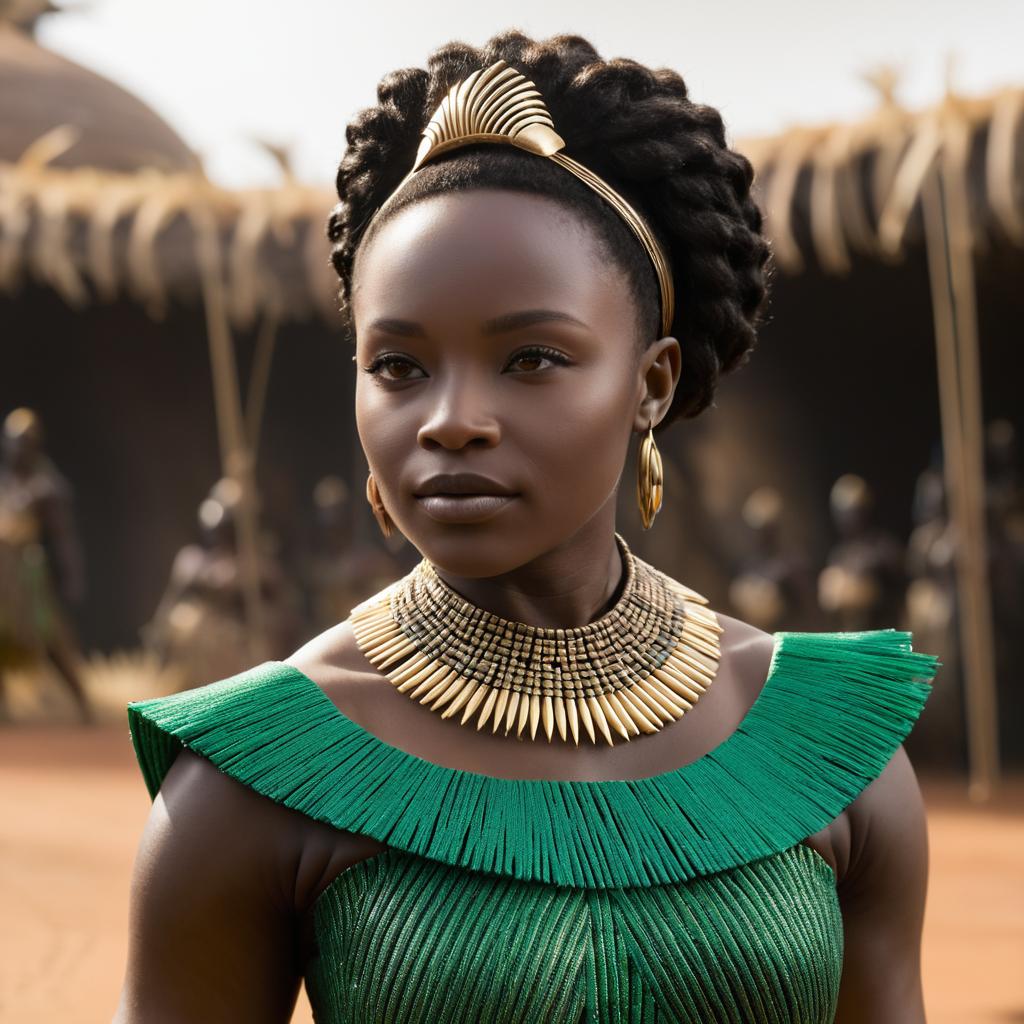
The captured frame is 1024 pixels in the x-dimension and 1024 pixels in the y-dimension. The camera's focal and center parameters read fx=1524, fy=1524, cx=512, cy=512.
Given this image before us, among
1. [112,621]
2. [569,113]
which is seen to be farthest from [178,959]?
[112,621]

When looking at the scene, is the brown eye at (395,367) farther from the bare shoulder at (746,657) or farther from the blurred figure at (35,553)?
the blurred figure at (35,553)

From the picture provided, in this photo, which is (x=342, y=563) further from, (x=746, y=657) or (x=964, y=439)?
(x=746, y=657)

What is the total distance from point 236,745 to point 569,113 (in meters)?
0.75

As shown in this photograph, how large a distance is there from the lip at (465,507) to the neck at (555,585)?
153 mm

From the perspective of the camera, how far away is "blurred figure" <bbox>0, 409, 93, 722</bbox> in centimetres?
938

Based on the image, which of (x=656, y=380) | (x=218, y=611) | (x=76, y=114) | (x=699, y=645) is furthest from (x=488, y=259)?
(x=76, y=114)

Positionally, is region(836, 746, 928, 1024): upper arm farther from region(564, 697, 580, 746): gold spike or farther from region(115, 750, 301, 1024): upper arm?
region(115, 750, 301, 1024): upper arm

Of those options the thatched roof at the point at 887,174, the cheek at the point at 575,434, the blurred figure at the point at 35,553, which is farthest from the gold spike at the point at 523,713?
the blurred figure at the point at 35,553

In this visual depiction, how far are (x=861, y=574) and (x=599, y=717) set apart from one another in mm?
6262

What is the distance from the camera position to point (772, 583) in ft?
26.2

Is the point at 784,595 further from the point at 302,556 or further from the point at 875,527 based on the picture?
the point at 302,556

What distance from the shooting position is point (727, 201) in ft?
5.58

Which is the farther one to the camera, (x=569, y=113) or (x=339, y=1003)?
(x=569, y=113)

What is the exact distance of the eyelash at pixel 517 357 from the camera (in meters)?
1.52
